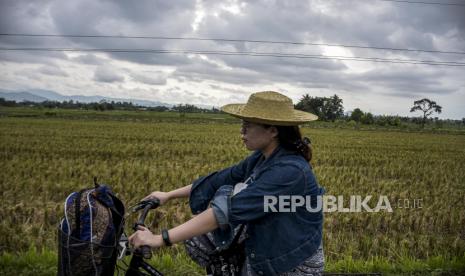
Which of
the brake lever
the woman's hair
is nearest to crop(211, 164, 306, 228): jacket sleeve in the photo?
the woman's hair

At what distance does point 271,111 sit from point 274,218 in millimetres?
543

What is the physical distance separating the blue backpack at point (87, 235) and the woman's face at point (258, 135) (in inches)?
30.8

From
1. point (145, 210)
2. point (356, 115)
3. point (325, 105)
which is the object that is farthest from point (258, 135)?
point (356, 115)

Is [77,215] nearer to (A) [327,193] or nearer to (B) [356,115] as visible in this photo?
(A) [327,193]

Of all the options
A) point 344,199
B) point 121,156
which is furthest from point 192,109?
point 344,199

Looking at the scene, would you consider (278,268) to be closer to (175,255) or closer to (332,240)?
(175,255)

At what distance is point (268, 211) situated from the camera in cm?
204

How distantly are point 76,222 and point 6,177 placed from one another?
9.31 metres

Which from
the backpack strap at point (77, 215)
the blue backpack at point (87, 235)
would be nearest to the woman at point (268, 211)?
the blue backpack at point (87, 235)

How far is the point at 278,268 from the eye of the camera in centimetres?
209

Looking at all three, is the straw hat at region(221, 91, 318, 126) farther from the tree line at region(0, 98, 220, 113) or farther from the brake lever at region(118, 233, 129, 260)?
the tree line at region(0, 98, 220, 113)

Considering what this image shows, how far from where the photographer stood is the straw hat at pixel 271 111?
2.13 m

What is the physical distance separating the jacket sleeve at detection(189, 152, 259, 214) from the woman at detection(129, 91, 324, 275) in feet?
1.28

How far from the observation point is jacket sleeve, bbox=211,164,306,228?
1.98m
